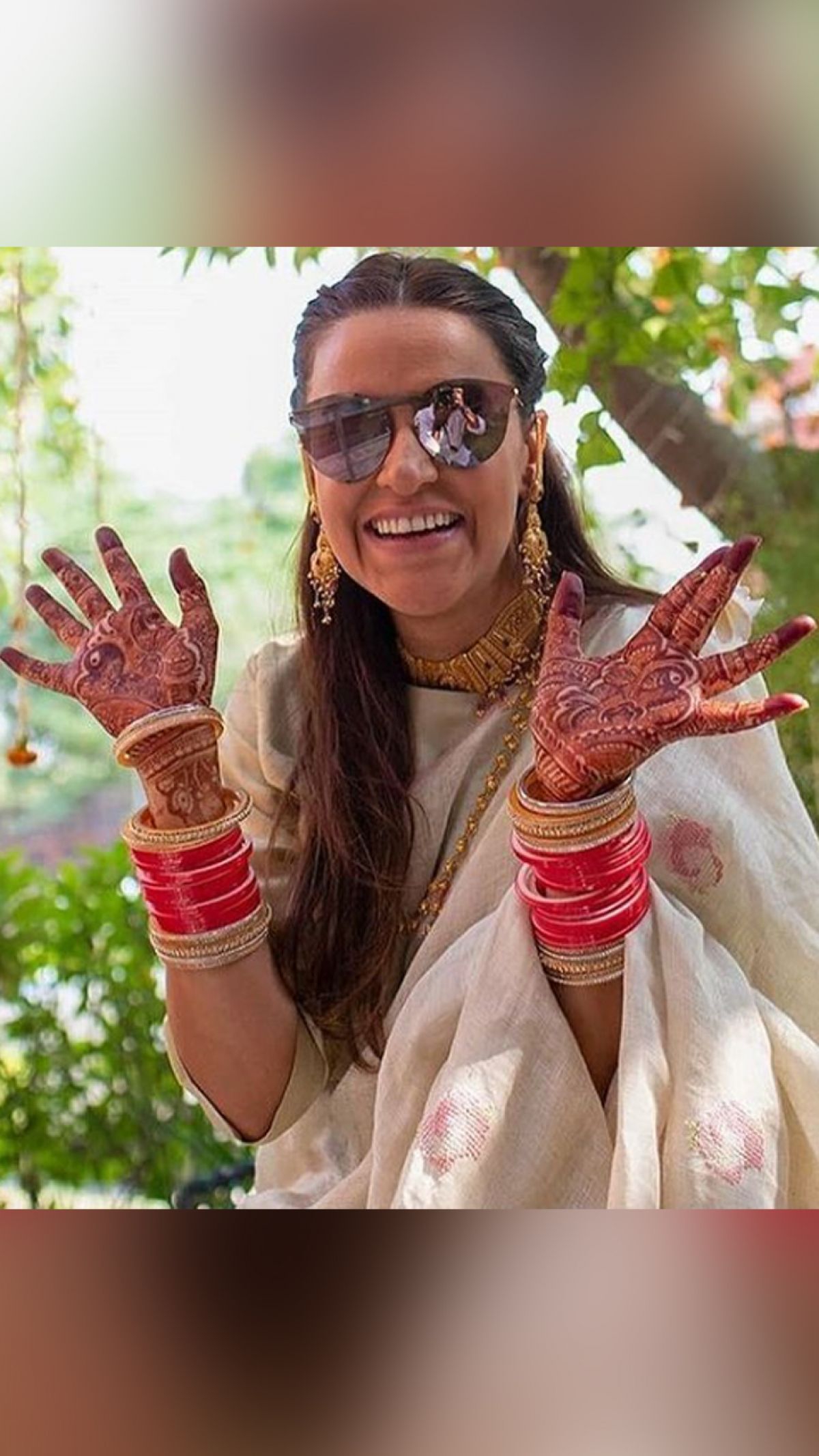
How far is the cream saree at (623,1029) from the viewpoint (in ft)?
4.67

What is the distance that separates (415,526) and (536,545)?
0.36ft

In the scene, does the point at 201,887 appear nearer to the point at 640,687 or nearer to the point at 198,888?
the point at 198,888

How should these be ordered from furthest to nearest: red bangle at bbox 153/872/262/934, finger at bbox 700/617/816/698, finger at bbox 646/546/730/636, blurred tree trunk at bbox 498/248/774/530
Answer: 1. blurred tree trunk at bbox 498/248/774/530
2. red bangle at bbox 153/872/262/934
3. finger at bbox 646/546/730/636
4. finger at bbox 700/617/816/698

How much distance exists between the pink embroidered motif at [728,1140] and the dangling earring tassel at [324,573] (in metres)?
0.56

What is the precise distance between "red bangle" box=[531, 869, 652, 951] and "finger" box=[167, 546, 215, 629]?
13.9 inches

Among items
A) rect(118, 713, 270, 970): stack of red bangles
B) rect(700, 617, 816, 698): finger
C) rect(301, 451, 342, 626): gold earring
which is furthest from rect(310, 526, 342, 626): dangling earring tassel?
rect(700, 617, 816, 698): finger

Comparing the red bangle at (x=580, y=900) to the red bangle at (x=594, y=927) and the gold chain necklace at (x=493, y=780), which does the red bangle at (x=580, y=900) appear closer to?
the red bangle at (x=594, y=927)

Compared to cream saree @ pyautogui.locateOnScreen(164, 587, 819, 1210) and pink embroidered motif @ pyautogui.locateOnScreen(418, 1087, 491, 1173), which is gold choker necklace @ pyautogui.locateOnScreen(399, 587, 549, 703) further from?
pink embroidered motif @ pyautogui.locateOnScreen(418, 1087, 491, 1173)

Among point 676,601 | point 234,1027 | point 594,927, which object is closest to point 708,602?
point 676,601

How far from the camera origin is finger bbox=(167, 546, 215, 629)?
1.44 m

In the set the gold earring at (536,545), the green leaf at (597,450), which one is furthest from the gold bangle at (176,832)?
the green leaf at (597,450)

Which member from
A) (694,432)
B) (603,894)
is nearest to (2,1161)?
(694,432)
